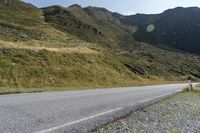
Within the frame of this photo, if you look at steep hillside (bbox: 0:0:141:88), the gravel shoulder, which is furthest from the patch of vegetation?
the gravel shoulder

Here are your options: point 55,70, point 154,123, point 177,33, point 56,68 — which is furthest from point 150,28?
point 154,123

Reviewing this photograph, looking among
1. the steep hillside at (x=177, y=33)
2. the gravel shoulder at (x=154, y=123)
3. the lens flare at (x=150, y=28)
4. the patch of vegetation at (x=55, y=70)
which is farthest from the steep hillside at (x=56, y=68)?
the lens flare at (x=150, y=28)

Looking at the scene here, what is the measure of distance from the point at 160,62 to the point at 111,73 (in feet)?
A: 117

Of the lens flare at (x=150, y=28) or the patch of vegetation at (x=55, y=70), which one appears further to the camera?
the lens flare at (x=150, y=28)

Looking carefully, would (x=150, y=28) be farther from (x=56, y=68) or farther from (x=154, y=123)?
(x=154, y=123)

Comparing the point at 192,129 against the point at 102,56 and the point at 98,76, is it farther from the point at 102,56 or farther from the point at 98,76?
the point at 102,56

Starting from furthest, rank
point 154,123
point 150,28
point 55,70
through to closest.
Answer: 1. point 150,28
2. point 55,70
3. point 154,123

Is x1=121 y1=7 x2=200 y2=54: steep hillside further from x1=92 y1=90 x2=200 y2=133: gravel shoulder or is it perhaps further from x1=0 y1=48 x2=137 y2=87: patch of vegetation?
x1=92 y1=90 x2=200 y2=133: gravel shoulder

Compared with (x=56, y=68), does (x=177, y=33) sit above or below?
above

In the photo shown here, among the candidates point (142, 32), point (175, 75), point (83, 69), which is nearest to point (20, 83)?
point (83, 69)

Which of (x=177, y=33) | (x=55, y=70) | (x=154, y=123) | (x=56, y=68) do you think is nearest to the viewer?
(x=154, y=123)

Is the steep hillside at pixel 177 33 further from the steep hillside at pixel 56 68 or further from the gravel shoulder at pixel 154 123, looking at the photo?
the gravel shoulder at pixel 154 123

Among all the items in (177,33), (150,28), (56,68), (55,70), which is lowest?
(55,70)

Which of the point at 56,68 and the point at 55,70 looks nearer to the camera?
the point at 55,70
